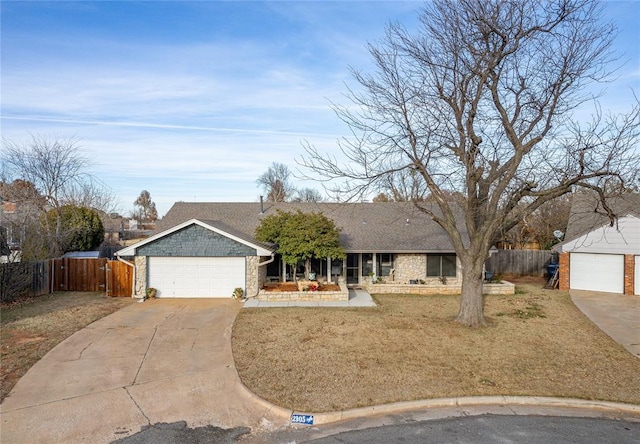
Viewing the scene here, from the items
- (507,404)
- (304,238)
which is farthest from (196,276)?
(507,404)

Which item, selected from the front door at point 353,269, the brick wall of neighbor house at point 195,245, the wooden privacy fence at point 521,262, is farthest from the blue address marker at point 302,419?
the wooden privacy fence at point 521,262

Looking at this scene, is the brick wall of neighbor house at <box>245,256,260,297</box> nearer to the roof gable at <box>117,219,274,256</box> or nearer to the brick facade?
the roof gable at <box>117,219,274,256</box>

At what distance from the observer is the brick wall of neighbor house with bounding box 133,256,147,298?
17.6 m

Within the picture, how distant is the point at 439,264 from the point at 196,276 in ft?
37.3

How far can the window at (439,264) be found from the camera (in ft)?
68.7

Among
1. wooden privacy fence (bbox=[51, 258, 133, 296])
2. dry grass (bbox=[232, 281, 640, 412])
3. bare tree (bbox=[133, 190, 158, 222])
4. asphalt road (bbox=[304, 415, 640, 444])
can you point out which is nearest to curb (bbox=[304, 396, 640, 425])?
dry grass (bbox=[232, 281, 640, 412])

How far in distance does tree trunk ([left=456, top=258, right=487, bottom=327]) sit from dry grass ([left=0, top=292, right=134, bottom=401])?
11253mm

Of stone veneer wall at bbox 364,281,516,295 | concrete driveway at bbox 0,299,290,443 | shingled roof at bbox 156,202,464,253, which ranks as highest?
shingled roof at bbox 156,202,464,253

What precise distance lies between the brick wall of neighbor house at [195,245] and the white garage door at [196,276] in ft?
0.99

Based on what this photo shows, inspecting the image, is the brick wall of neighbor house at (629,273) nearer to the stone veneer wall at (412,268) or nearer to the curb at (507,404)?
the stone veneer wall at (412,268)

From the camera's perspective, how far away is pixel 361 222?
23188 mm

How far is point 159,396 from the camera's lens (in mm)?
7754

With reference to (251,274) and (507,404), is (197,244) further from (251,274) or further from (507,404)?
(507,404)

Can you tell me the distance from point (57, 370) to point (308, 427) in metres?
5.64
